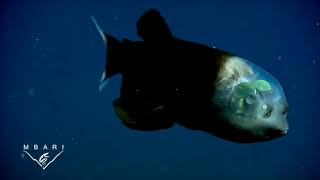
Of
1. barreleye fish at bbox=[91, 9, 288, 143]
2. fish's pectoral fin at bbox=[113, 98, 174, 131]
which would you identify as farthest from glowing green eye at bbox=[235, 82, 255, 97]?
fish's pectoral fin at bbox=[113, 98, 174, 131]

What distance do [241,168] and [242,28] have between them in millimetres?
8491

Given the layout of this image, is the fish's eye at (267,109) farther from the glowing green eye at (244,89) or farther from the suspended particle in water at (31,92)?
the suspended particle in water at (31,92)

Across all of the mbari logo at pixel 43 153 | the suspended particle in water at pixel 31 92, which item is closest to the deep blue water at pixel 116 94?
the suspended particle in water at pixel 31 92

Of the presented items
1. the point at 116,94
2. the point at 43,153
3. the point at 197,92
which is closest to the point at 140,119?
the point at 197,92

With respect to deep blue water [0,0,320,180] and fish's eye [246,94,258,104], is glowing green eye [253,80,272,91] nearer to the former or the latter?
fish's eye [246,94,258,104]

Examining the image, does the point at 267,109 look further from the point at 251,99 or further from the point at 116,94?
the point at 116,94

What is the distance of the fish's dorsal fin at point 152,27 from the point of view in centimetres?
191

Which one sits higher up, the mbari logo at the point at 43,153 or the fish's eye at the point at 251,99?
the fish's eye at the point at 251,99

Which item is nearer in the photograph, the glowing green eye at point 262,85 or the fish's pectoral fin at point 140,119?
the glowing green eye at point 262,85

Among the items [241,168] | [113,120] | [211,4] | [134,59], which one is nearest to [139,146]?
[113,120]

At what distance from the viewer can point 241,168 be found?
2506cm

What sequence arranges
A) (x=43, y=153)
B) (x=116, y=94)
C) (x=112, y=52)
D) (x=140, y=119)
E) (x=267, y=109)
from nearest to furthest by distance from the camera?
1. (x=267, y=109)
2. (x=140, y=119)
3. (x=112, y=52)
4. (x=43, y=153)
5. (x=116, y=94)

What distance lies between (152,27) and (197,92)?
443mm

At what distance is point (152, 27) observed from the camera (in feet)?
6.37
